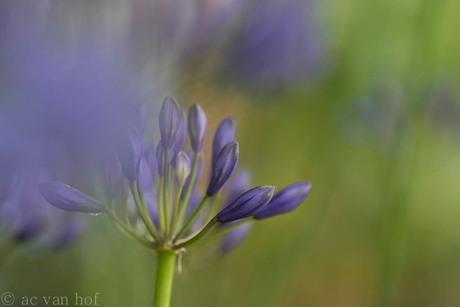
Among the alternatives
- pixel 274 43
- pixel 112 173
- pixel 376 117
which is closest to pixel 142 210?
pixel 112 173

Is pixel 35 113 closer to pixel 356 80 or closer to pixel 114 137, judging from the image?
pixel 114 137

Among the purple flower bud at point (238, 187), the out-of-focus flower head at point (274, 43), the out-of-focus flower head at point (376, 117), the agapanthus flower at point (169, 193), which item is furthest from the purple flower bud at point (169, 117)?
the out-of-focus flower head at point (376, 117)

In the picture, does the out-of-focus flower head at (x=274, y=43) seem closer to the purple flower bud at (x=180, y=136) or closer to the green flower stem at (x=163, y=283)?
the purple flower bud at (x=180, y=136)

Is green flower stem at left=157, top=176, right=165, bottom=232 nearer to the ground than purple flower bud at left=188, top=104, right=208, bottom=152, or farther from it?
nearer to the ground

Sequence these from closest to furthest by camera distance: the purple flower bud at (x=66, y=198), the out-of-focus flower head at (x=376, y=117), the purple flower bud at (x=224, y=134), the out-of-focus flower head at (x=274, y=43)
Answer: the purple flower bud at (x=66, y=198)
the purple flower bud at (x=224, y=134)
the out-of-focus flower head at (x=274, y=43)
the out-of-focus flower head at (x=376, y=117)

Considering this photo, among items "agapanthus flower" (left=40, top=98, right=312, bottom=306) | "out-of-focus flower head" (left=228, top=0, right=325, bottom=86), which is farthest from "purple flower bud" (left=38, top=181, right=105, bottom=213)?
"out-of-focus flower head" (left=228, top=0, right=325, bottom=86)

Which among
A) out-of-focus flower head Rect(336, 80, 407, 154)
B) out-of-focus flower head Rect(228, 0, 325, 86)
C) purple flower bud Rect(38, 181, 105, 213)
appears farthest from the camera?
out-of-focus flower head Rect(336, 80, 407, 154)

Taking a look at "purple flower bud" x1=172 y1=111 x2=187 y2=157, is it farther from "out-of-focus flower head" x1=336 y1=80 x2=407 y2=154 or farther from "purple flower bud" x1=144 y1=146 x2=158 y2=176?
"out-of-focus flower head" x1=336 y1=80 x2=407 y2=154

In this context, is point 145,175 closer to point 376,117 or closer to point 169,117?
point 169,117
